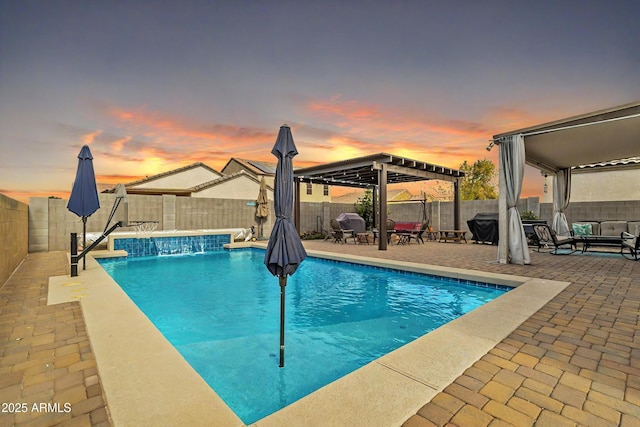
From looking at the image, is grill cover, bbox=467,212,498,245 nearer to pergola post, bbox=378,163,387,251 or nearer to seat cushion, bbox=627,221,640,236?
seat cushion, bbox=627,221,640,236

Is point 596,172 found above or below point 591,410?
above

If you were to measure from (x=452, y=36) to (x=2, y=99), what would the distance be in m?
12.9

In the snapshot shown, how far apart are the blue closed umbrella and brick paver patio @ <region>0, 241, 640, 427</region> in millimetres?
1446

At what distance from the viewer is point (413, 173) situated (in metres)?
11.4

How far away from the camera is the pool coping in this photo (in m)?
1.63

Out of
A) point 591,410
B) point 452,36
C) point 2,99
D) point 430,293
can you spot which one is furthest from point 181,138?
point 591,410

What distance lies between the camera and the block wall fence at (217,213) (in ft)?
30.9

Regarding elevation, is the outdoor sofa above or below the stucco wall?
below

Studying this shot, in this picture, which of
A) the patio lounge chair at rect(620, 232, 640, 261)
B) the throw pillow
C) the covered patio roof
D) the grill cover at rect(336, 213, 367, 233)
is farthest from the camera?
the grill cover at rect(336, 213, 367, 233)

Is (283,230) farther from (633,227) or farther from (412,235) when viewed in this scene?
(633,227)

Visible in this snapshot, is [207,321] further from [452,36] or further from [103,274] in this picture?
[452,36]

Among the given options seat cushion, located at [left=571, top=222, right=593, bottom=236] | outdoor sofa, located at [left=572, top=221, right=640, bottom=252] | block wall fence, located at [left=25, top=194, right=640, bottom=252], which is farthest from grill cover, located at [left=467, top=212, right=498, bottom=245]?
seat cushion, located at [left=571, top=222, right=593, bottom=236]

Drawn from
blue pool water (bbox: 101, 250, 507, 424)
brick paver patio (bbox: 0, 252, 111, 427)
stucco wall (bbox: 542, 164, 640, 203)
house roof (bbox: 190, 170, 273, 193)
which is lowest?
blue pool water (bbox: 101, 250, 507, 424)

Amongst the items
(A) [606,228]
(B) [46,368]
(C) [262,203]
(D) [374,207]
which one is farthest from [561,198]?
(B) [46,368]
